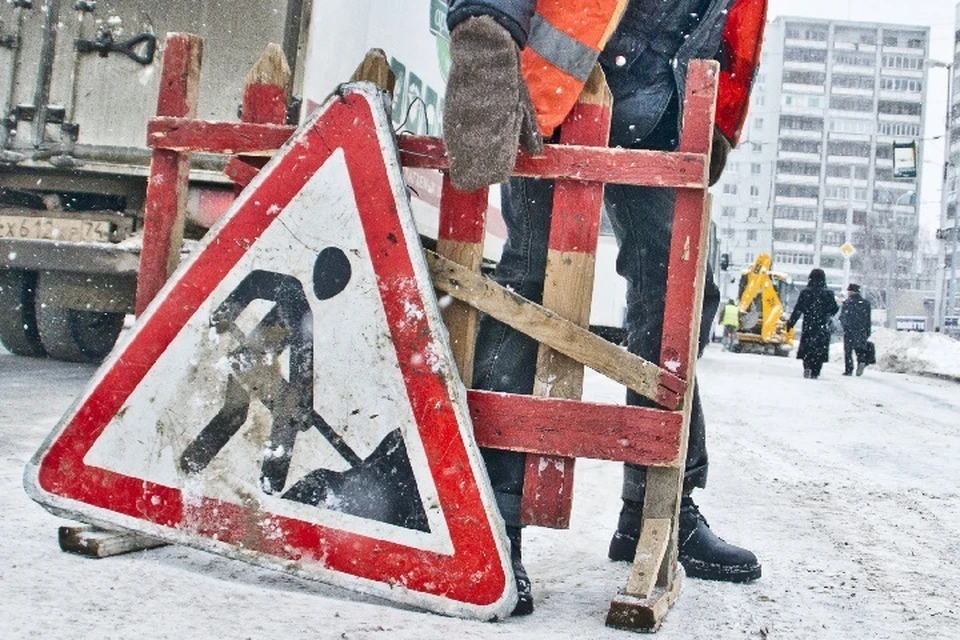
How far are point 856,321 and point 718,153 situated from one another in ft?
52.6

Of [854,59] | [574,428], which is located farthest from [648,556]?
[854,59]

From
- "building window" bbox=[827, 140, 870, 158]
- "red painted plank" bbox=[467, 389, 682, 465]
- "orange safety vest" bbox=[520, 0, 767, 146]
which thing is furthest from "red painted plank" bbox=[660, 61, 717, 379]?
"building window" bbox=[827, 140, 870, 158]

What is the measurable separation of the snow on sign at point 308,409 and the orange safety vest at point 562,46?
13.2 inches

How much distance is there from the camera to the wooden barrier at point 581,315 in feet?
7.26

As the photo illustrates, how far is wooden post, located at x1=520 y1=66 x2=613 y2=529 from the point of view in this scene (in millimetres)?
2275

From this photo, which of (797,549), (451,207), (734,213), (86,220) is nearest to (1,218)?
(86,220)

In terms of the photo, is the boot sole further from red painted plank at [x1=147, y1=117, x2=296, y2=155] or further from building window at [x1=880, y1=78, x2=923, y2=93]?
building window at [x1=880, y1=78, x2=923, y2=93]

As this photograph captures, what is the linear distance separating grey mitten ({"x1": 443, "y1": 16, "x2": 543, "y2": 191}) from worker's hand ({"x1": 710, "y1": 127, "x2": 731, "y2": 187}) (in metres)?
0.77

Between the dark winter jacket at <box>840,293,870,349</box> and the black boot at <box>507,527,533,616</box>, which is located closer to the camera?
the black boot at <box>507,527,533,616</box>

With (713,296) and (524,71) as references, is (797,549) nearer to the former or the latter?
(713,296)

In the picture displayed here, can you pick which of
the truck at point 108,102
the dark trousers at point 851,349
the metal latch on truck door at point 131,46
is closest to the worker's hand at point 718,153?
the truck at point 108,102

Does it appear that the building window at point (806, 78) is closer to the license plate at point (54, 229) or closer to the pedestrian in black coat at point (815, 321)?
the pedestrian in black coat at point (815, 321)

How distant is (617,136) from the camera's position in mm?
2533

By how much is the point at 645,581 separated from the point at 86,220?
4.42m
